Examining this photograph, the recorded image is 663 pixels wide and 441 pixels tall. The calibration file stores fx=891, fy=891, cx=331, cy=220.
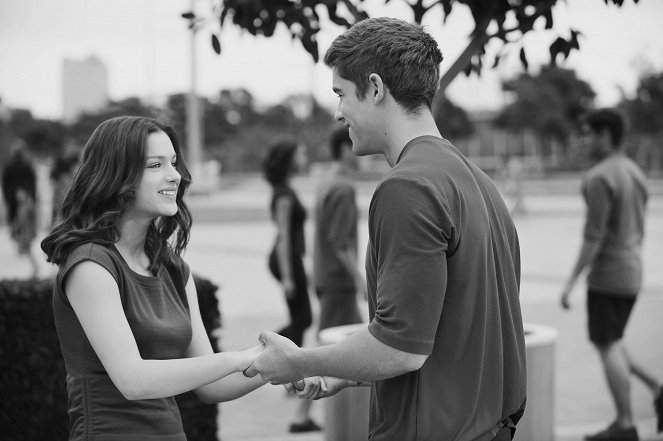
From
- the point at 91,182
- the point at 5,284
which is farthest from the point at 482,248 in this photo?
the point at 5,284

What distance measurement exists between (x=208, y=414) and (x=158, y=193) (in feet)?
6.66

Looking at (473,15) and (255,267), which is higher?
(473,15)

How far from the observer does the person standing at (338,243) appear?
587cm

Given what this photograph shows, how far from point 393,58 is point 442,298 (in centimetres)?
59

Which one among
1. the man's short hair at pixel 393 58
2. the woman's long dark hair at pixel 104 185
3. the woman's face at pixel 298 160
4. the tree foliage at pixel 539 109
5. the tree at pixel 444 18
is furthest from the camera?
the tree foliage at pixel 539 109

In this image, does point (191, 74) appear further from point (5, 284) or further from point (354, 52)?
point (354, 52)

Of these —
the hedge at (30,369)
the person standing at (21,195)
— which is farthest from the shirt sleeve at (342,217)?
the person standing at (21,195)

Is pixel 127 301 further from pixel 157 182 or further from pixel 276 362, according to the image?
pixel 276 362

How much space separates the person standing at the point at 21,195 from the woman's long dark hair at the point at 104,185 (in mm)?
11419

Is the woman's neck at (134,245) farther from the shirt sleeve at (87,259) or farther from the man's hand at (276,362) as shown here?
the man's hand at (276,362)

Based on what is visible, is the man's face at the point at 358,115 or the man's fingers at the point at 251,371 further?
the man's fingers at the point at 251,371

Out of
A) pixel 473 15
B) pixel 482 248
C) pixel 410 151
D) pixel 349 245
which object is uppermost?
pixel 473 15

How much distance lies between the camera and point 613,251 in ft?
18.8

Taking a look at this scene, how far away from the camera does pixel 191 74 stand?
3130 cm
